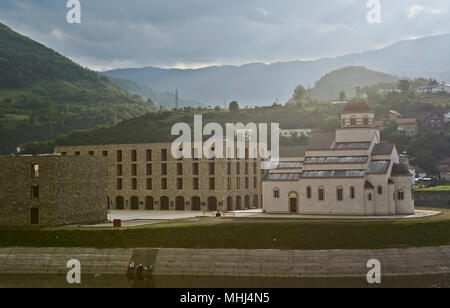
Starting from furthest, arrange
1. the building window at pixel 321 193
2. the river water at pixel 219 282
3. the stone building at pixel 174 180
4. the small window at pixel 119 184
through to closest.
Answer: the small window at pixel 119 184, the stone building at pixel 174 180, the building window at pixel 321 193, the river water at pixel 219 282

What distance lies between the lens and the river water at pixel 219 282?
134 ft

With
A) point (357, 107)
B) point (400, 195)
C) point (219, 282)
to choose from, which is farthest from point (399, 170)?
point (219, 282)

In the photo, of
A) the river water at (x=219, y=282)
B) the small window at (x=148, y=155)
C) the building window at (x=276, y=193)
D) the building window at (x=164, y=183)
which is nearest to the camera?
the river water at (x=219, y=282)

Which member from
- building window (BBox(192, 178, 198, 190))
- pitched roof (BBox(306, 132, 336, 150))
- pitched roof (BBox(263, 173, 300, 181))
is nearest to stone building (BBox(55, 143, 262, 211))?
building window (BBox(192, 178, 198, 190))

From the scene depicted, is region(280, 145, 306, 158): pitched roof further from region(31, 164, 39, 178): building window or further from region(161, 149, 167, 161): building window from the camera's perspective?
region(31, 164, 39, 178): building window

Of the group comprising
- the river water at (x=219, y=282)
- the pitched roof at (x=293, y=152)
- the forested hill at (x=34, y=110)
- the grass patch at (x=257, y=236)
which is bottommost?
the river water at (x=219, y=282)

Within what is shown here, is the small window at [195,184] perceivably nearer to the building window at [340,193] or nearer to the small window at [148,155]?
the small window at [148,155]

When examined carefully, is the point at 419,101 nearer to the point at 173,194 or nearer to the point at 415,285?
the point at 173,194

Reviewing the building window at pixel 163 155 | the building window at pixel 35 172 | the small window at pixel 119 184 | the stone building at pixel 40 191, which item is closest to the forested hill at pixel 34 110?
the small window at pixel 119 184

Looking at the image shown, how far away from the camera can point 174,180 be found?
78875 mm

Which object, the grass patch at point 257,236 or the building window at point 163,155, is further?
the building window at point 163,155

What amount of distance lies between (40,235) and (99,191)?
9846mm

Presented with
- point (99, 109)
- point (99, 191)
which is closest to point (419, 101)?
point (99, 109)
